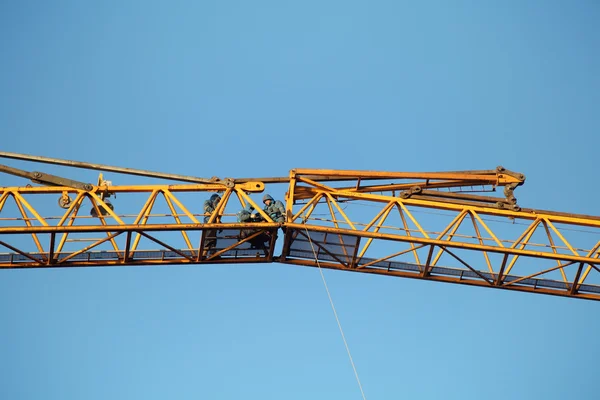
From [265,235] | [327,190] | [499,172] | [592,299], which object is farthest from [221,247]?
[592,299]

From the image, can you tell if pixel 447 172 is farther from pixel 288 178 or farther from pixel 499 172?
pixel 288 178

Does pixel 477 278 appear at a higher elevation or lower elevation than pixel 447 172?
lower

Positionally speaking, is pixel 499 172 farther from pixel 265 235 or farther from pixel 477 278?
pixel 265 235

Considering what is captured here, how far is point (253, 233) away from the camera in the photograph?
1678 inches

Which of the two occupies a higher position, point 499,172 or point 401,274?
point 499,172

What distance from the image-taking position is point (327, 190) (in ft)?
142

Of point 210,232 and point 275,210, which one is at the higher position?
point 275,210

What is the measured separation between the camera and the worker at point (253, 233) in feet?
139

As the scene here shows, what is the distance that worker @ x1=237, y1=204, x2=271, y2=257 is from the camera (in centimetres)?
4225

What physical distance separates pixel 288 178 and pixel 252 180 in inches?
51.5

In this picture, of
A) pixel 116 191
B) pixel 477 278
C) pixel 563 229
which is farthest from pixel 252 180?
pixel 563 229

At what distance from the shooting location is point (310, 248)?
43219 millimetres

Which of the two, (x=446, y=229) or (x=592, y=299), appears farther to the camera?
(x=592, y=299)

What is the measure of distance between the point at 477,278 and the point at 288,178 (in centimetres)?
791
